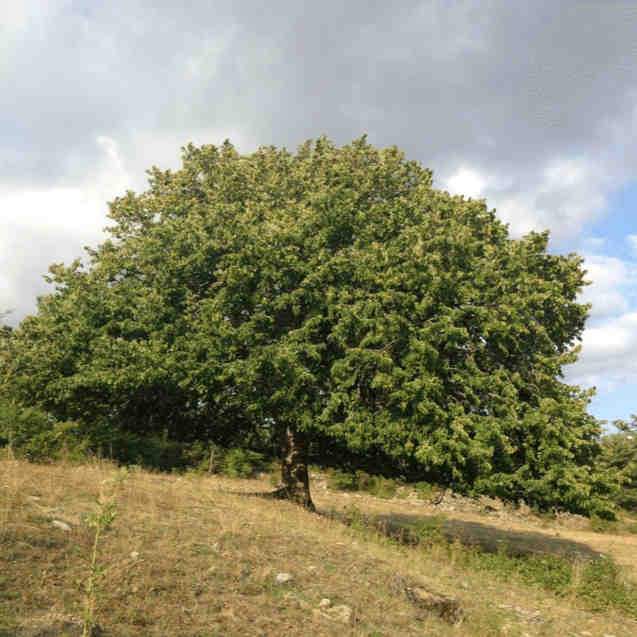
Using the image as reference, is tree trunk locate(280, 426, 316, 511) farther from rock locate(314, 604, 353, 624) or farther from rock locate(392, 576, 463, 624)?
rock locate(314, 604, 353, 624)

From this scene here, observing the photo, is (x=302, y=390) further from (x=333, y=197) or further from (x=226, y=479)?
(x=226, y=479)

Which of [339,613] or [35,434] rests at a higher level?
[35,434]

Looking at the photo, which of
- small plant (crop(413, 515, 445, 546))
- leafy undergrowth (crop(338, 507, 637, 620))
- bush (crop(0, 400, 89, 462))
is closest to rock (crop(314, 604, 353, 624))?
leafy undergrowth (crop(338, 507, 637, 620))

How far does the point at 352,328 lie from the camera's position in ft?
49.2

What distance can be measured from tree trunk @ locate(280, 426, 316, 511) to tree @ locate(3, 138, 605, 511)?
0.58 meters

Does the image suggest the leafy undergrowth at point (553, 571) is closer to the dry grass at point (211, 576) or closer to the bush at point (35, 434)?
the dry grass at point (211, 576)

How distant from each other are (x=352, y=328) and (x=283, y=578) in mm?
7129

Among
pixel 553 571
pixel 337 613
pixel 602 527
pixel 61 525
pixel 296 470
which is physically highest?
pixel 296 470

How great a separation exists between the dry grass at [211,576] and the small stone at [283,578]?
0.12 m

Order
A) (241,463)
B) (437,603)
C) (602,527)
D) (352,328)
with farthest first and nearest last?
(602,527), (241,463), (352,328), (437,603)

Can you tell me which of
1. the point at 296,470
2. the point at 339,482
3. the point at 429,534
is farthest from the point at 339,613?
the point at 339,482

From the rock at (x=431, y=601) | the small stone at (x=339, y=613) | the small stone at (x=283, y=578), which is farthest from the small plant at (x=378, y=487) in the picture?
the small stone at (x=339, y=613)

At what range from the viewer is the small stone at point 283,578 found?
9.16 m

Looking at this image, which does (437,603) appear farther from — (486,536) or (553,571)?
(486,536)
